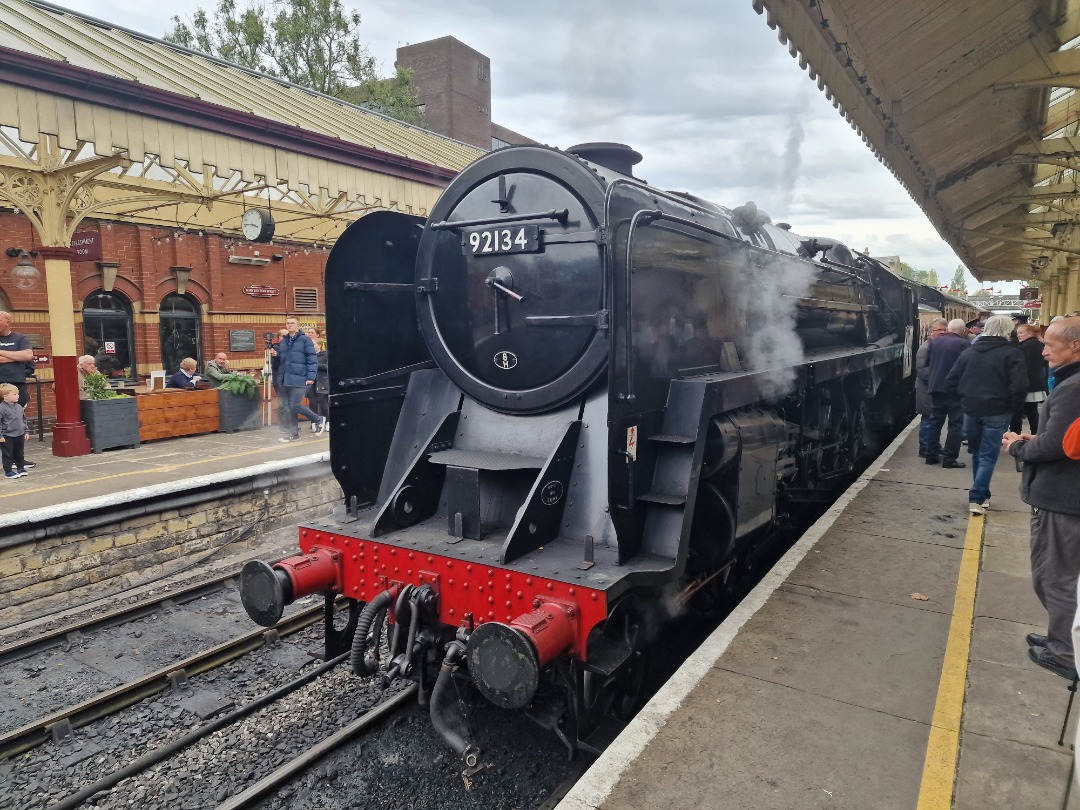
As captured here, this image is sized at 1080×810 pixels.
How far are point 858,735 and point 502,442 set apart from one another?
2.07m

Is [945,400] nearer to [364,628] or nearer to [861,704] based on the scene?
[861,704]

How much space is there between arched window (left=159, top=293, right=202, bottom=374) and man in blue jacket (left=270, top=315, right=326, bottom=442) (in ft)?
14.5

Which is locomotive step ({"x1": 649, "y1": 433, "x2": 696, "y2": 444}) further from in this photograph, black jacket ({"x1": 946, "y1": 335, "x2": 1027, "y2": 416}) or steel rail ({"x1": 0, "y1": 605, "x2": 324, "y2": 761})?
black jacket ({"x1": 946, "y1": 335, "x2": 1027, "y2": 416})

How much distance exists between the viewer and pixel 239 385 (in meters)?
10.3

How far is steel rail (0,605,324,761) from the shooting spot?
3.59 metres

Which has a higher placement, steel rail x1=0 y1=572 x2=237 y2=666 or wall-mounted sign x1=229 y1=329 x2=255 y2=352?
wall-mounted sign x1=229 y1=329 x2=255 y2=352

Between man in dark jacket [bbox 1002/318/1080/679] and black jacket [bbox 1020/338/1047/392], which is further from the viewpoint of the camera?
black jacket [bbox 1020/338/1047/392]

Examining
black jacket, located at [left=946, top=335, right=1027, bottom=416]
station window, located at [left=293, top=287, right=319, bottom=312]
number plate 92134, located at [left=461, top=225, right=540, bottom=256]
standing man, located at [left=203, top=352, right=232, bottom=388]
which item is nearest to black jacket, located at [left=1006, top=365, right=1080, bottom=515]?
number plate 92134, located at [left=461, top=225, right=540, bottom=256]

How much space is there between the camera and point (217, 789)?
3191 mm

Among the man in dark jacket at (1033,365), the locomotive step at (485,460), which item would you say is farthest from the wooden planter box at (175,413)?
the man in dark jacket at (1033,365)

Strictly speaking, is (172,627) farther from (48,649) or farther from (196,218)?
(196,218)

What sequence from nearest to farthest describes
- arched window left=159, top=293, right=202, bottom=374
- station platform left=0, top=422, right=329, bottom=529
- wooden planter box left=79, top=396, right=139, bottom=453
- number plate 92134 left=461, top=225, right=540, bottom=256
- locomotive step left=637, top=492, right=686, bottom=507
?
locomotive step left=637, top=492, right=686, bottom=507
number plate 92134 left=461, top=225, right=540, bottom=256
station platform left=0, top=422, right=329, bottom=529
wooden planter box left=79, top=396, right=139, bottom=453
arched window left=159, top=293, right=202, bottom=374

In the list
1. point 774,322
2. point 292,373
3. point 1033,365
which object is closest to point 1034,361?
point 1033,365

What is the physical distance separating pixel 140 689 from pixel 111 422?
572 centimetres
